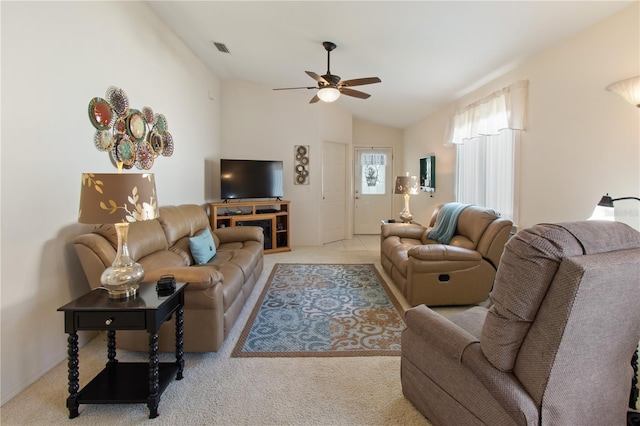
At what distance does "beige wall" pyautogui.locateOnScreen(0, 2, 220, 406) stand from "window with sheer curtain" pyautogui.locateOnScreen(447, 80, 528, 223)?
3.96m

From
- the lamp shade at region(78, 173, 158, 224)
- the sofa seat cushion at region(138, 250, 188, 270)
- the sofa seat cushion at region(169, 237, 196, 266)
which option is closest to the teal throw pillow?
the sofa seat cushion at region(169, 237, 196, 266)

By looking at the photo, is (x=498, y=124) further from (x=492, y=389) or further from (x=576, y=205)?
(x=492, y=389)

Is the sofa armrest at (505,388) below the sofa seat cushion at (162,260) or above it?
below

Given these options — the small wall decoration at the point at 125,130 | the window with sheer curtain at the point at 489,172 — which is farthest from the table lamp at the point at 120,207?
the window with sheer curtain at the point at 489,172

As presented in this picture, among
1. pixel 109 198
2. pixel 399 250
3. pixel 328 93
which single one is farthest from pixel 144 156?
A: pixel 399 250

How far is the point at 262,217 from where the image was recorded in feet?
18.0

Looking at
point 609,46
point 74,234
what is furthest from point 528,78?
point 74,234

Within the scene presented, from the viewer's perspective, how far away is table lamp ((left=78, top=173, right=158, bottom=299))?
1714 millimetres

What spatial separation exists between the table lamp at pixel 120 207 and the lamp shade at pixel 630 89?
310 centimetres

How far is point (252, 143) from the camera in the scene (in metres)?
6.00

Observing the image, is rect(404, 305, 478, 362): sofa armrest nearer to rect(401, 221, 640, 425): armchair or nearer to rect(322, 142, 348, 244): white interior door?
rect(401, 221, 640, 425): armchair

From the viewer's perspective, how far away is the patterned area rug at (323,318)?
7.98ft

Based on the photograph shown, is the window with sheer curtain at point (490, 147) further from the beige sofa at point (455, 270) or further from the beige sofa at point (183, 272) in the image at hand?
the beige sofa at point (183, 272)

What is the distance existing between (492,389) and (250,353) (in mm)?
1669
